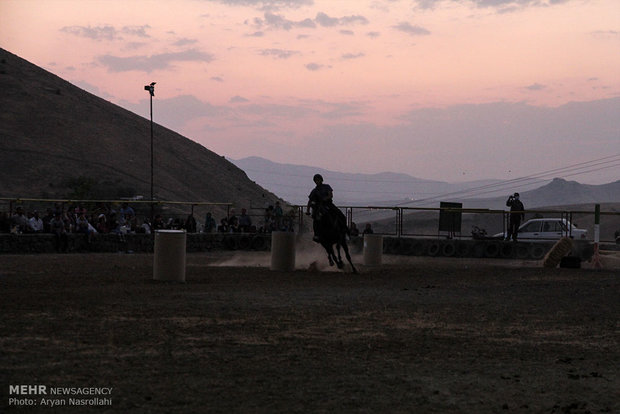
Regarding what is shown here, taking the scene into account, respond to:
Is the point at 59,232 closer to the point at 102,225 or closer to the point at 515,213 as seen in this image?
the point at 102,225

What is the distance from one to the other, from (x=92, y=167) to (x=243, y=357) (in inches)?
3360

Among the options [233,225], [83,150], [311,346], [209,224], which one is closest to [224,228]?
[233,225]

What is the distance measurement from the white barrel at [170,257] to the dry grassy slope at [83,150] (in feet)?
202

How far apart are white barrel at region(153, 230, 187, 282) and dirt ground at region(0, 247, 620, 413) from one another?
1.40ft

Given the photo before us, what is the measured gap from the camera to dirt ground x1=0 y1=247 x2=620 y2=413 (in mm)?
8070

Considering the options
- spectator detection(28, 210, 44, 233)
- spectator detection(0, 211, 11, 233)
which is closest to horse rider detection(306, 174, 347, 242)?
spectator detection(28, 210, 44, 233)

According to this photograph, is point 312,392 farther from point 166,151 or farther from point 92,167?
point 166,151

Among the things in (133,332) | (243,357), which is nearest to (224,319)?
(133,332)

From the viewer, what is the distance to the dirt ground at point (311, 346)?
8.07m

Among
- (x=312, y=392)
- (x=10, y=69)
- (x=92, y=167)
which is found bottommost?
(x=312, y=392)

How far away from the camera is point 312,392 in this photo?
824 cm

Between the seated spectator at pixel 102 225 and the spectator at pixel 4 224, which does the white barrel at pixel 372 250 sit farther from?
the spectator at pixel 4 224

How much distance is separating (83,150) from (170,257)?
80124 mm

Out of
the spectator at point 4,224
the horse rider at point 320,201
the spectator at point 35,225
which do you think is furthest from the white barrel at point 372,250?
the spectator at point 4,224
